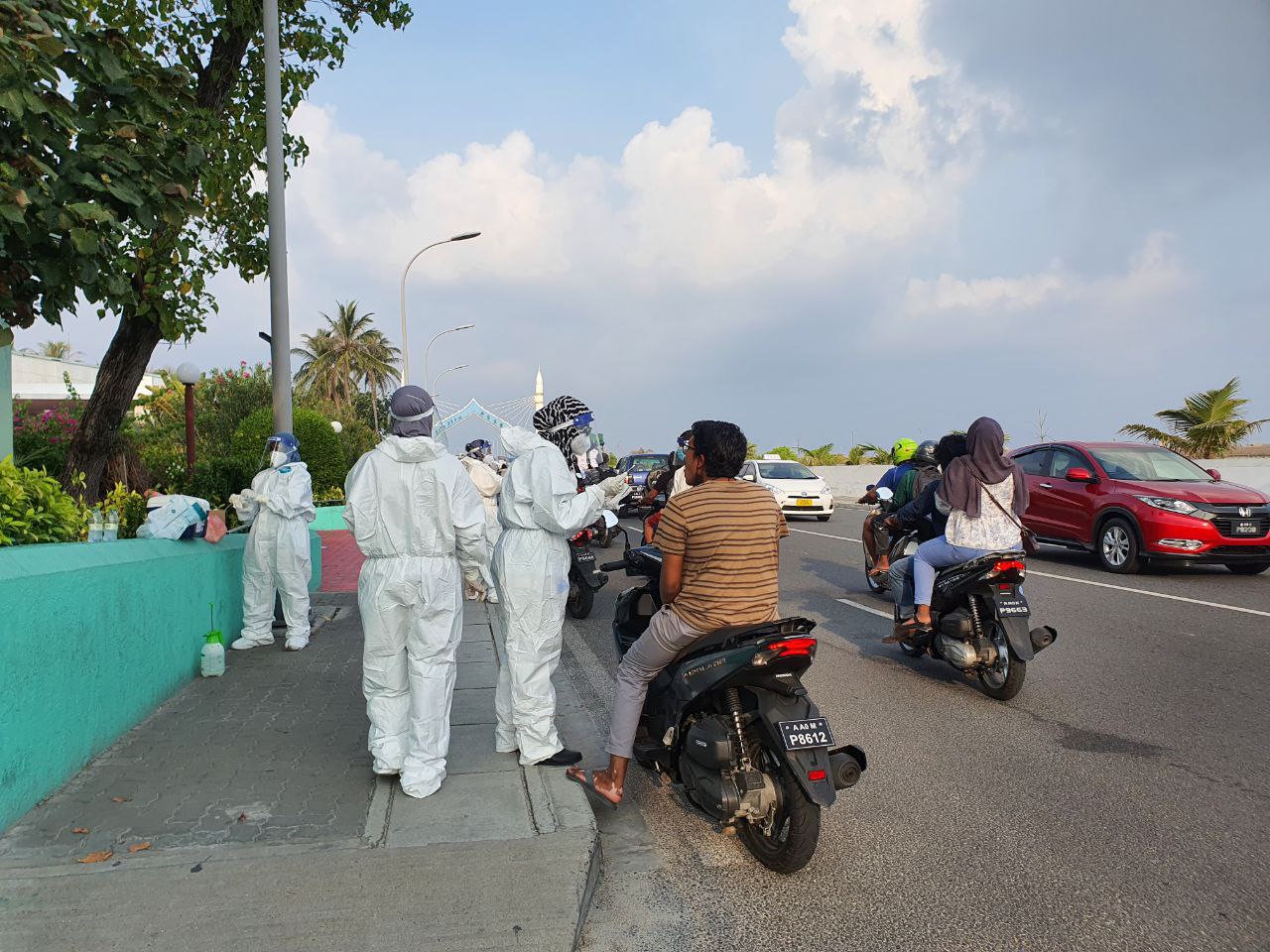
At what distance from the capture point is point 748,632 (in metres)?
3.71

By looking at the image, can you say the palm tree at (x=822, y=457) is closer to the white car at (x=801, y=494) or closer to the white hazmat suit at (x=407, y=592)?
the white car at (x=801, y=494)

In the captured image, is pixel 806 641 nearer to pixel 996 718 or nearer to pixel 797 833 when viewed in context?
pixel 797 833

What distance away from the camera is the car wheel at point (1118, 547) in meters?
11.2

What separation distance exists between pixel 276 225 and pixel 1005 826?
8.24 m

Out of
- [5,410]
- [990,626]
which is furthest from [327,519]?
[990,626]

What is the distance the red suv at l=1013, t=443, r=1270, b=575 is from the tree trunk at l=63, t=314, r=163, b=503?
11.2 m

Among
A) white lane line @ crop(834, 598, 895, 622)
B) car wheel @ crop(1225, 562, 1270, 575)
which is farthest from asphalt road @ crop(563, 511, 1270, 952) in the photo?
car wheel @ crop(1225, 562, 1270, 575)

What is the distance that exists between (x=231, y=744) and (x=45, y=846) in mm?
1328

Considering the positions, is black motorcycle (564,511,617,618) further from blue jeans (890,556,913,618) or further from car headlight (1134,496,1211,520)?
car headlight (1134,496,1211,520)

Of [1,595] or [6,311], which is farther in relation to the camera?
[6,311]

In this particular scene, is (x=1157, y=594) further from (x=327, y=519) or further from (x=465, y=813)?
(x=327, y=519)

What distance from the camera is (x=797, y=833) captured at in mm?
3502

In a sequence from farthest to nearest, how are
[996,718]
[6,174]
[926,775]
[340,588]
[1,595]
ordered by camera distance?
[340,588]
[996,718]
[926,775]
[6,174]
[1,595]

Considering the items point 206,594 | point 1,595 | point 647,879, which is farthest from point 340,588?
point 647,879
